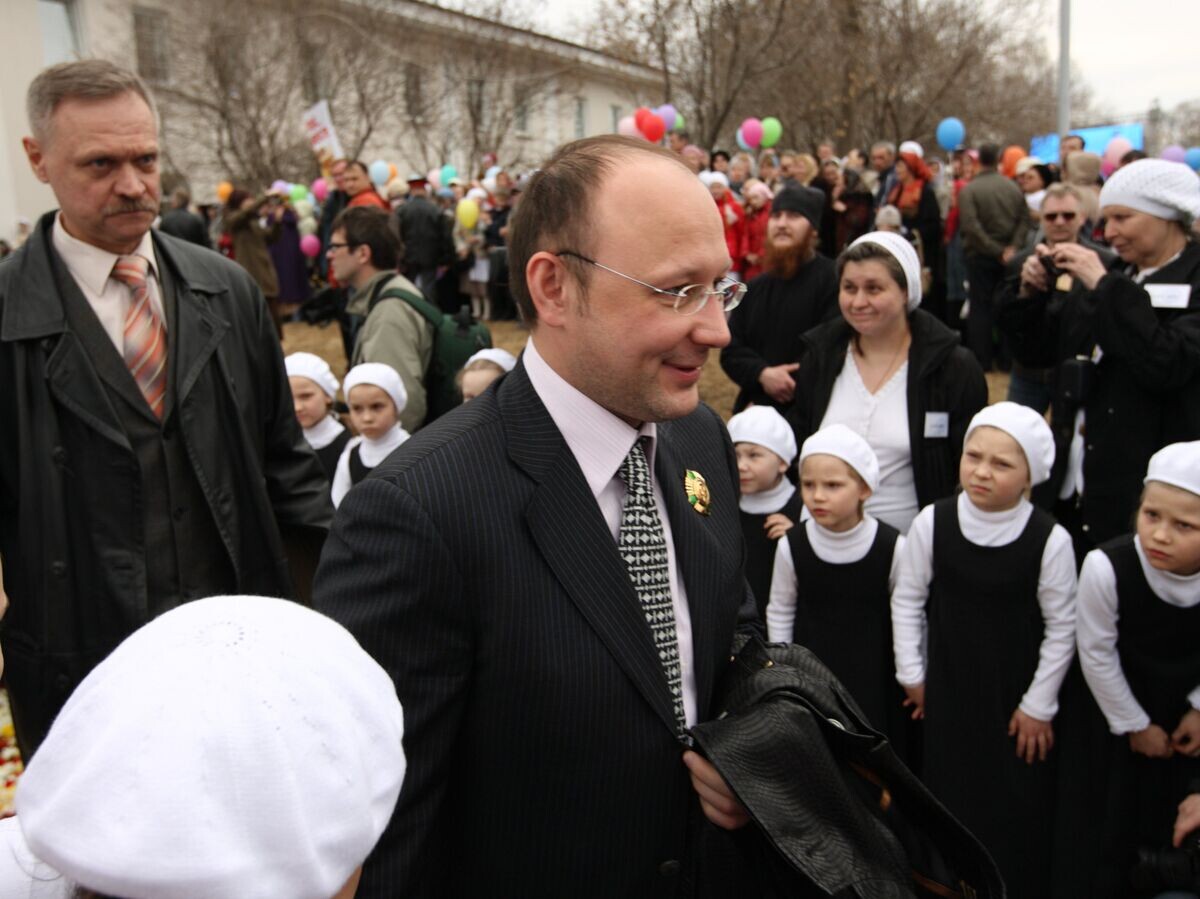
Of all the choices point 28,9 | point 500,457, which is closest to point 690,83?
point 500,457

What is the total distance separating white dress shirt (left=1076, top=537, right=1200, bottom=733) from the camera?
3.07 m

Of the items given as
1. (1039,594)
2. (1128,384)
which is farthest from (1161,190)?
(1039,594)

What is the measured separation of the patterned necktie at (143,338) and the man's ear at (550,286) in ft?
4.48

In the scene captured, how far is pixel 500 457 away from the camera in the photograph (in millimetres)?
1650

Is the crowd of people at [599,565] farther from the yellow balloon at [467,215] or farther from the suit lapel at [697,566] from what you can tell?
the yellow balloon at [467,215]

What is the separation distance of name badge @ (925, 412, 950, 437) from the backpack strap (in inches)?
103

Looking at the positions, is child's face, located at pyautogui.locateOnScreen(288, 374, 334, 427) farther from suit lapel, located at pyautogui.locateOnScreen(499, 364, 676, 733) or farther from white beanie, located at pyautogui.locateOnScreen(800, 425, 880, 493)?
suit lapel, located at pyautogui.locateOnScreen(499, 364, 676, 733)

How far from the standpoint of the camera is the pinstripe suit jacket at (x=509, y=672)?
1.51 meters

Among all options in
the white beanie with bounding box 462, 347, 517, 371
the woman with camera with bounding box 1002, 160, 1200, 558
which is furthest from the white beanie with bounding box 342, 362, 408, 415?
the woman with camera with bounding box 1002, 160, 1200, 558

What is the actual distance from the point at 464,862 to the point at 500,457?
0.69 metres

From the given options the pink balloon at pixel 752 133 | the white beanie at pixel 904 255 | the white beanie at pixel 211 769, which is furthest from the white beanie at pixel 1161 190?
the pink balloon at pixel 752 133

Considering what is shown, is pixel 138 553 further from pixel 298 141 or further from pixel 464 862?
pixel 298 141

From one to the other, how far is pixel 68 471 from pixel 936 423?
3013 mm

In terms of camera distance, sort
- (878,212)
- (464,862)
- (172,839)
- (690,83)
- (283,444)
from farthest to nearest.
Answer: (690,83)
(878,212)
(283,444)
(464,862)
(172,839)
